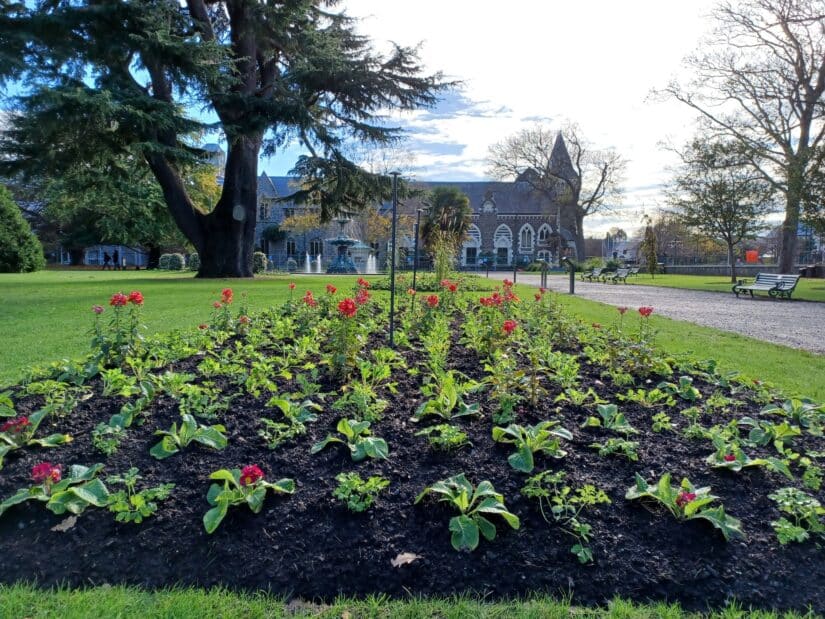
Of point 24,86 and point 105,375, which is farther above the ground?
point 24,86

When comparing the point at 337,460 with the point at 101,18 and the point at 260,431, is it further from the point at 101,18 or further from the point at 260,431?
the point at 101,18

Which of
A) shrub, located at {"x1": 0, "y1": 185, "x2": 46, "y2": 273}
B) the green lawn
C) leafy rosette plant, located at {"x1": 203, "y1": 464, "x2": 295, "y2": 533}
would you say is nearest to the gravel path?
the green lawn

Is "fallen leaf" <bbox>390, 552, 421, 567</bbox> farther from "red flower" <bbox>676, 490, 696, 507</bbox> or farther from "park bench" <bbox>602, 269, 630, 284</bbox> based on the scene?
"park bench" <bbox>602, 269, 630, 284</bbox>

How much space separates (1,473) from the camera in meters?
2.38

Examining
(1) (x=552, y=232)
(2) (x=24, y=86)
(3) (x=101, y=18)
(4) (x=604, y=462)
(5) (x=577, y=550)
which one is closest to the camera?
(5) (x=577, y=550)

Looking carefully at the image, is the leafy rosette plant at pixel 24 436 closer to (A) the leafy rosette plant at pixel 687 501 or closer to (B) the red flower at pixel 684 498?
(A) the leafy rosette plant at pixel 687 501

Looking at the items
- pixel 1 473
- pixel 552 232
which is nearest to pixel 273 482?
pixel 1 473

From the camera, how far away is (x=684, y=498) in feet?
6.81

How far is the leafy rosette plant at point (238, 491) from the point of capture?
2020mm

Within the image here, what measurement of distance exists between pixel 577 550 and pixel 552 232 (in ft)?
189

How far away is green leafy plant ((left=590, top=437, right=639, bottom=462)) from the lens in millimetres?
2518

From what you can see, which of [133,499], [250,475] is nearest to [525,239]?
[250,475]

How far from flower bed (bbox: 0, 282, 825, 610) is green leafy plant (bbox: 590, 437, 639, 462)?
1 centimetres

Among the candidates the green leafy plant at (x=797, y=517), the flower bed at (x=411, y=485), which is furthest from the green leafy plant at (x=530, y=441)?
the green leafy plant at (x=797, y=517)
